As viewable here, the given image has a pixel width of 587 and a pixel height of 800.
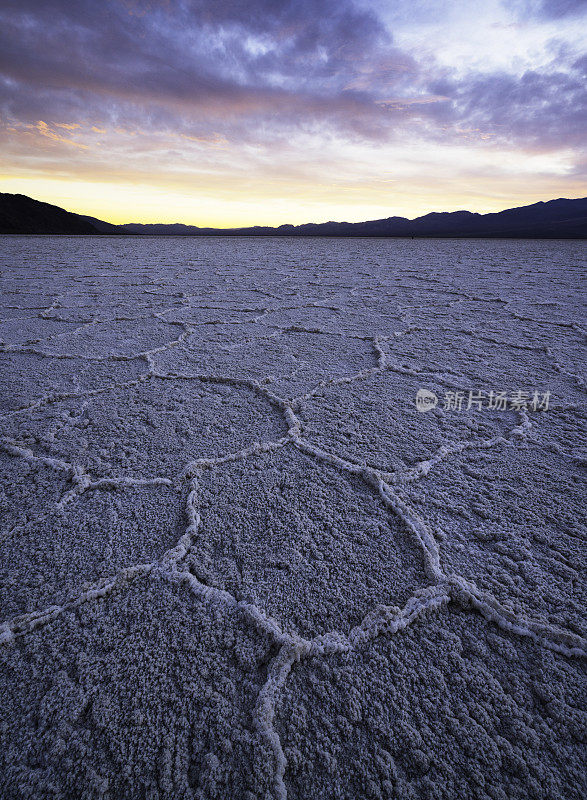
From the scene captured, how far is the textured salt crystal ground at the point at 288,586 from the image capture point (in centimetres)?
38

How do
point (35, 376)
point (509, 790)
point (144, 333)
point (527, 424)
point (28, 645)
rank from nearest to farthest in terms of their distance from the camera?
1. point (509, 790)
2. point (28, 645)
3. point (527, 424)
4. point (35, 376)
5. point (144, 333)

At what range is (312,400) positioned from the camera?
3.67 feet

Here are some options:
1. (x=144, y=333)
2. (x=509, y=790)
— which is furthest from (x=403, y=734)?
(x=144, y=333)

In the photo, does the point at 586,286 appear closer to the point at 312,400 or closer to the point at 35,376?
the point at 312,400

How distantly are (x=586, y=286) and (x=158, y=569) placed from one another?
151 inches

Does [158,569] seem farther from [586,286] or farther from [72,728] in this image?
[586,286]

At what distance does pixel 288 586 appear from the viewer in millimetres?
556

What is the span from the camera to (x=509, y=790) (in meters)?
0.36

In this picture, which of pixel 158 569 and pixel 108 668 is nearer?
pixel 108 668

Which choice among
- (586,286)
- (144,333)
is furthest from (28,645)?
(586,286)

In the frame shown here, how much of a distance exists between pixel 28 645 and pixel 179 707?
21 centimetres

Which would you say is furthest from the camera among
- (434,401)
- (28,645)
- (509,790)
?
(434,401)

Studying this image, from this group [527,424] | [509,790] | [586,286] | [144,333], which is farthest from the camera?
[586,286]

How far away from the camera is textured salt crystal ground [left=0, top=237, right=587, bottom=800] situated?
0.38m
